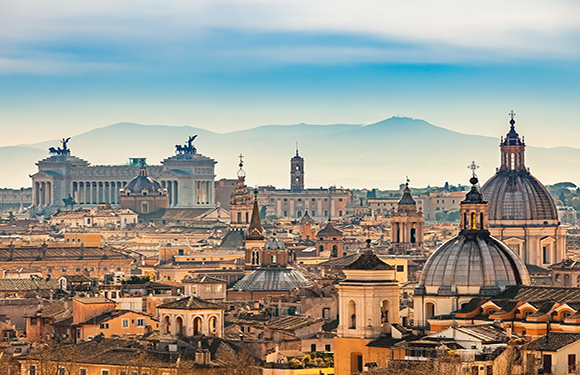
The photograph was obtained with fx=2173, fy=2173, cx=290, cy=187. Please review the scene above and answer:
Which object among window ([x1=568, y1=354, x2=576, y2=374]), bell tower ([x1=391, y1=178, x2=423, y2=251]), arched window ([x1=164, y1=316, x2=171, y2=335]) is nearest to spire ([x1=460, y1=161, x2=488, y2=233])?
arched window ([x1=164, y1=316, x2=171, y2=335])

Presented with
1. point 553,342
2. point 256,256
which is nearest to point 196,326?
point 553,342

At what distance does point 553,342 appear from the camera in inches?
2292

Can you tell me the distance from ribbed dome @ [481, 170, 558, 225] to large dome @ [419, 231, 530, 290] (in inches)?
1982

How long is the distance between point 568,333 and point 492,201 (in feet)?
206

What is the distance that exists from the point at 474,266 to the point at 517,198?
52923 millimetres

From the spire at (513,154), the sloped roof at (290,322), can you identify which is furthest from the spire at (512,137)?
the sloped roof at (290,322)

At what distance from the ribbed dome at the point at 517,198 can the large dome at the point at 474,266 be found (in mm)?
50331

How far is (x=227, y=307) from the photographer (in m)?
94.1

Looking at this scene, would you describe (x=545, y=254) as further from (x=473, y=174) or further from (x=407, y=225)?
(x=473, y=174)

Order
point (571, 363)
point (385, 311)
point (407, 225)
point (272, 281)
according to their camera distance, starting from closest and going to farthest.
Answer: point (571, 363) < point (385, 311) < point (272, 281) < point (407, 225)

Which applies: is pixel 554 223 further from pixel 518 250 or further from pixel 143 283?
pixel 143 283

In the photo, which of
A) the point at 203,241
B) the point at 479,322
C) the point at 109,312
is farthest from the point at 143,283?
the point at 203,241

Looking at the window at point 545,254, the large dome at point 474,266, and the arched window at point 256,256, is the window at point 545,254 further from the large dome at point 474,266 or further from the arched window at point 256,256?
the large dome at point 474,266

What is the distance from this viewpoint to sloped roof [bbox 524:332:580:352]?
57.7 metres
